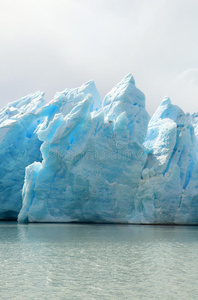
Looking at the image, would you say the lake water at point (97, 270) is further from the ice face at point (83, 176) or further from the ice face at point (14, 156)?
the ice face at point (14, 156)

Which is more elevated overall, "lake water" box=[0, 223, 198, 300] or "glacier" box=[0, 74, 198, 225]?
"glacier" box=[0, 74, 198, 225]

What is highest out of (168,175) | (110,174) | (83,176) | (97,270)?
(168,175)

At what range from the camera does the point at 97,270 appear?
6.08m

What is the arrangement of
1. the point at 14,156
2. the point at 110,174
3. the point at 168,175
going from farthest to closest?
the point at 14,156
the point at 110,174
the point at 168,175

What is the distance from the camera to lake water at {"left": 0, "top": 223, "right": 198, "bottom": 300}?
478 centimetres

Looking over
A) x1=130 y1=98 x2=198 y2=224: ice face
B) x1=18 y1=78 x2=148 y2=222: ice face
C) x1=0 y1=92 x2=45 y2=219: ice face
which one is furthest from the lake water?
x1=0 y1=92 x2=45 y2=219: ice face

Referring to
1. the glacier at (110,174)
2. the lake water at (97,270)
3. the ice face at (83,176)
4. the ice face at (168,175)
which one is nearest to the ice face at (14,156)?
the glacier at (110,174)

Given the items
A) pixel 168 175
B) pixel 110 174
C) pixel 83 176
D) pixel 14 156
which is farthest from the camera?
pixel 14 156

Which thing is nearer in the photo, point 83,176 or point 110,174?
point 83,176

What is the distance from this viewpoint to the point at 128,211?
1719 centimetres

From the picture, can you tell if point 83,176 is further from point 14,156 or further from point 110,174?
point 14,156

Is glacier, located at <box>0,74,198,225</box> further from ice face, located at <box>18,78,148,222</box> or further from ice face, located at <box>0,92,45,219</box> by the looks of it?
ice face, located at <box>0,92,45,219</box>

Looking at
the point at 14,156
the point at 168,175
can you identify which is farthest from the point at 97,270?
the point at 14,156

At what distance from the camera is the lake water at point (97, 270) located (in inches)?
188
